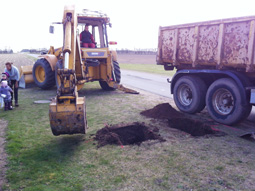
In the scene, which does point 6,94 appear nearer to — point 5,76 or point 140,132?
point 5,76

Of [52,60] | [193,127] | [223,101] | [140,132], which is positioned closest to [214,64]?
[223,101]

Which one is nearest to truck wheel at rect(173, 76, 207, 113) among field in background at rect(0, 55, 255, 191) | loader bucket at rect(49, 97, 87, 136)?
field in background at rect(0, 55, 255, 191)

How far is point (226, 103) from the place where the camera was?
675 cm

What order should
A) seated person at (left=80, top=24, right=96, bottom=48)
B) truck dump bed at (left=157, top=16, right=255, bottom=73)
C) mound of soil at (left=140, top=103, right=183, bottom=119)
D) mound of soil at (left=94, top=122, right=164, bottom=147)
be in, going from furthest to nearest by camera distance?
seated person at (left=80, top=24, right=96, bottom=48) < mound of soil at (left=140, top=103, right=183, bottom=119) < truck dump bed at (left=157, top=16, right=255, bottom=73) < mound of soil at (left=94, top=122, right=164, bottom=147)

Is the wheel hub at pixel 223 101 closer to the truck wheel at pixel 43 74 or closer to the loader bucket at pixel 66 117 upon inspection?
the loader bucket at pixel 66 117

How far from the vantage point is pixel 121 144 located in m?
5.20

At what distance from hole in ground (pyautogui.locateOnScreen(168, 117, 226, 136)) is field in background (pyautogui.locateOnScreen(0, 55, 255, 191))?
0.29 meters

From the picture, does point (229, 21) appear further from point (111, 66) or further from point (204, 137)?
point (111, 66)

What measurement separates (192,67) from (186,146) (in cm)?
351

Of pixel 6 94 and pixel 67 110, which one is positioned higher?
pixel 67 110

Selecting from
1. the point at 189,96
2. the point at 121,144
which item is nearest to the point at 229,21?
the point at 189,96

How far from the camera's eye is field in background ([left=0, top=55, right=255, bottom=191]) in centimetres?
375

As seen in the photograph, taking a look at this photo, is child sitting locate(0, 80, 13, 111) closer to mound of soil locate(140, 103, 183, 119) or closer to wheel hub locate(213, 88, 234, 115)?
mound of soil locate(140, 103, 183, 119)

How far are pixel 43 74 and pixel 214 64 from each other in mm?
8535
